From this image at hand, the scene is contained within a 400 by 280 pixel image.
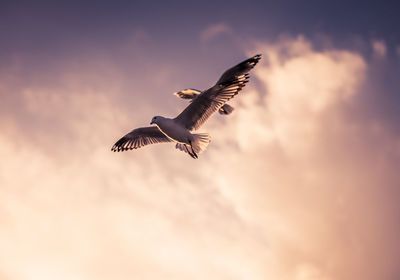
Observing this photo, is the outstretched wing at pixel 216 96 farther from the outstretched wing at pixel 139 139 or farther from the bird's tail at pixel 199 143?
the outstretched wing at pixel 139 139

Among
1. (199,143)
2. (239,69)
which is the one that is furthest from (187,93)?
(239,69)

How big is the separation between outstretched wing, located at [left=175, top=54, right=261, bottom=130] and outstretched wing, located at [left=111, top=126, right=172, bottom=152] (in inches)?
54.4

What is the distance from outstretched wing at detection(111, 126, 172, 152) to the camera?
10164 millimetres

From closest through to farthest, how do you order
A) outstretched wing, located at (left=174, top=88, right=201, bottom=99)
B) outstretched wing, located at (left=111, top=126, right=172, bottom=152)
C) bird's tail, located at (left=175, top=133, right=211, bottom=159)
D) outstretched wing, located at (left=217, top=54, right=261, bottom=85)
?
outstretched wing, located at (left=217, top=54, right=261, bottom=85)
bird's tail, located at (left=175, top=133, right=211, bottom=159)
outstretched wing, located at (left=111, top=126, right=172, bottom=152)
outstretched wing, located at (left=174, top=88, right=201, bottom=99)

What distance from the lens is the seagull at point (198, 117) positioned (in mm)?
7977

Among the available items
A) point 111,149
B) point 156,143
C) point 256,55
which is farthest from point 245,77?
point 111,149

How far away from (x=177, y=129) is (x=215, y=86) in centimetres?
136

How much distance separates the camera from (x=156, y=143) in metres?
10.2

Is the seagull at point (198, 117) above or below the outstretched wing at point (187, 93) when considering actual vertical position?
below

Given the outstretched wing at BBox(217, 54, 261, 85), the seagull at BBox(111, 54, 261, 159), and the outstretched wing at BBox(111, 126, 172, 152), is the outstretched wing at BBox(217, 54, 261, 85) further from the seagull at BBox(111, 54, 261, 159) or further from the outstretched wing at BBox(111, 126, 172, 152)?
the outstretched wing at BBox(111, 126, 172, 152)

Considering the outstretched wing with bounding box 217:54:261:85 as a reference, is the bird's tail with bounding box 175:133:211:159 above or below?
below

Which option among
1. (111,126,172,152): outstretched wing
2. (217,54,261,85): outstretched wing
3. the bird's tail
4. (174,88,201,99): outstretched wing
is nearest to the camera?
(217,54,261,85): outstretched wing

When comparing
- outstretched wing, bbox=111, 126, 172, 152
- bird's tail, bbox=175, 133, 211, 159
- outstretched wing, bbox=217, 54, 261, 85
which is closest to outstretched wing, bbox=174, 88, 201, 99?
outstretched wing, bbox=111, 126, 172, 152

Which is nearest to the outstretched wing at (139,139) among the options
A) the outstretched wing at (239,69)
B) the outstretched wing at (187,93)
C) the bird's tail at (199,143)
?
the bird's tail at (199,143)
